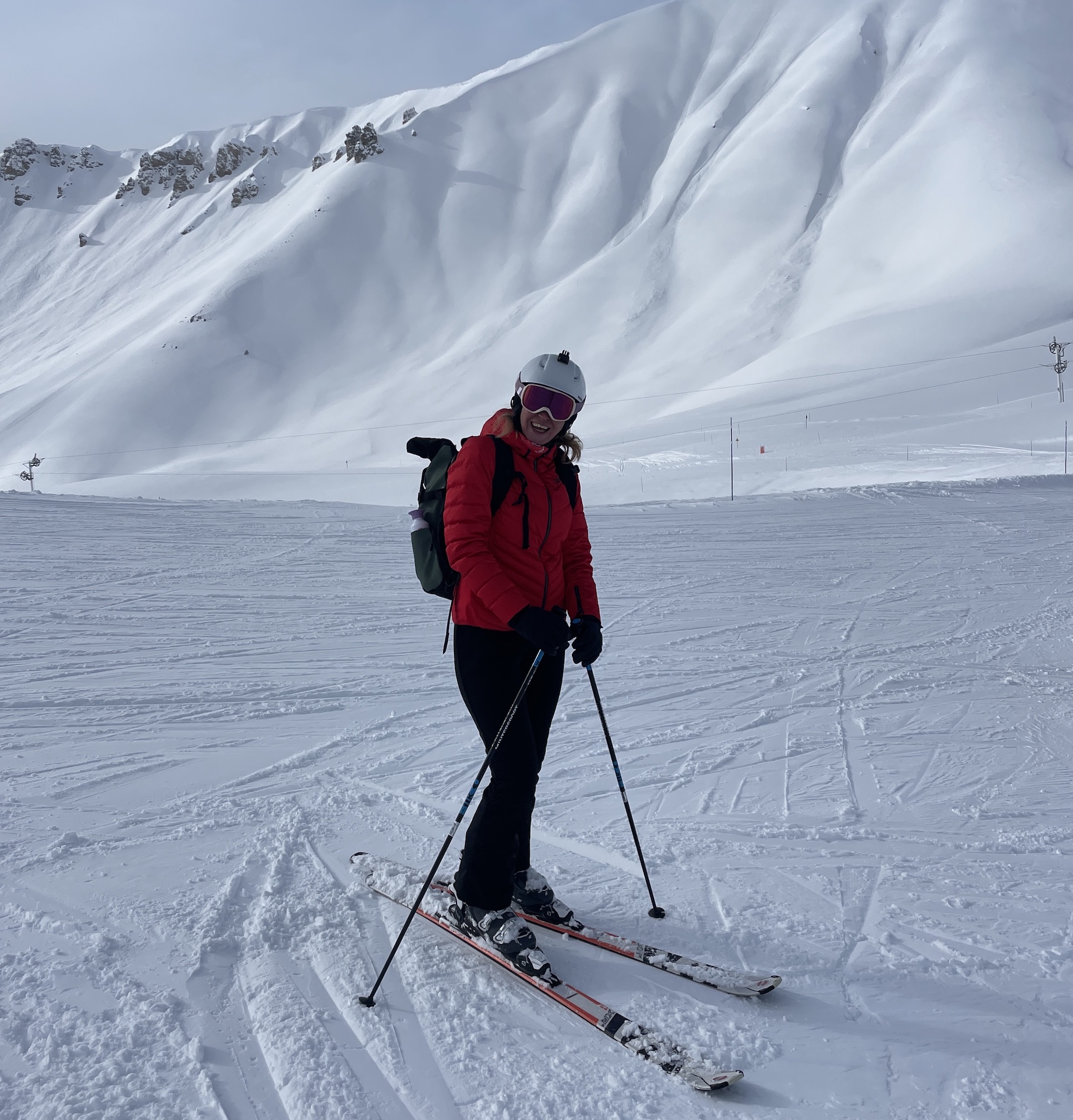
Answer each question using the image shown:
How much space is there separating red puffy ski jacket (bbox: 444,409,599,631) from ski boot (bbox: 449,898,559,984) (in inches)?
39.1

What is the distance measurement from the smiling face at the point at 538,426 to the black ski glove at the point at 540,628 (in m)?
0.60

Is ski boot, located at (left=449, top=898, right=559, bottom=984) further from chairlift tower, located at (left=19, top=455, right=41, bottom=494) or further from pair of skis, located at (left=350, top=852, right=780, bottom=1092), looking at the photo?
chairlift tower, located at (left=19, top=455, right=41, bottom=494)

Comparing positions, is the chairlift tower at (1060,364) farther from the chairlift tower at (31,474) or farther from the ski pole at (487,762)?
the chairlift tower at (31,474)

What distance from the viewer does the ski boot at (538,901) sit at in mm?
3287

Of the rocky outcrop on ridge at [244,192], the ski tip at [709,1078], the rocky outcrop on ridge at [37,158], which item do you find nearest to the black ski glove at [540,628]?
the ski tip at [709,1078]

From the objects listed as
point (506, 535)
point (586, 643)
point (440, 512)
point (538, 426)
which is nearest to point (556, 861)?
point (586, 643)

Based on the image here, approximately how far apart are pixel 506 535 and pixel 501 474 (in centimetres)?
21

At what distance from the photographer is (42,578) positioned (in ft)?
33.4

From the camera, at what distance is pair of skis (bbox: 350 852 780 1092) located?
2492 millimetres

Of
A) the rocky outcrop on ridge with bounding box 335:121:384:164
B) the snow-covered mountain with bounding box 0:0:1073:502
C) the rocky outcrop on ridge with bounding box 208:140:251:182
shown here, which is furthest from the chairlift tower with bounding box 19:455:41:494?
the rocky outcrop on ridge with bounding box 208:140:251:182

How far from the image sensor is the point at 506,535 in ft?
9.96

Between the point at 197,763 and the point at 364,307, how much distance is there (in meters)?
83.2

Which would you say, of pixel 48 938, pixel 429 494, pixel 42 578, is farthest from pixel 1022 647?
pixel 42 578

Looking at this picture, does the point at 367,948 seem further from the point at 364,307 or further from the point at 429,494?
the point at 364,307
